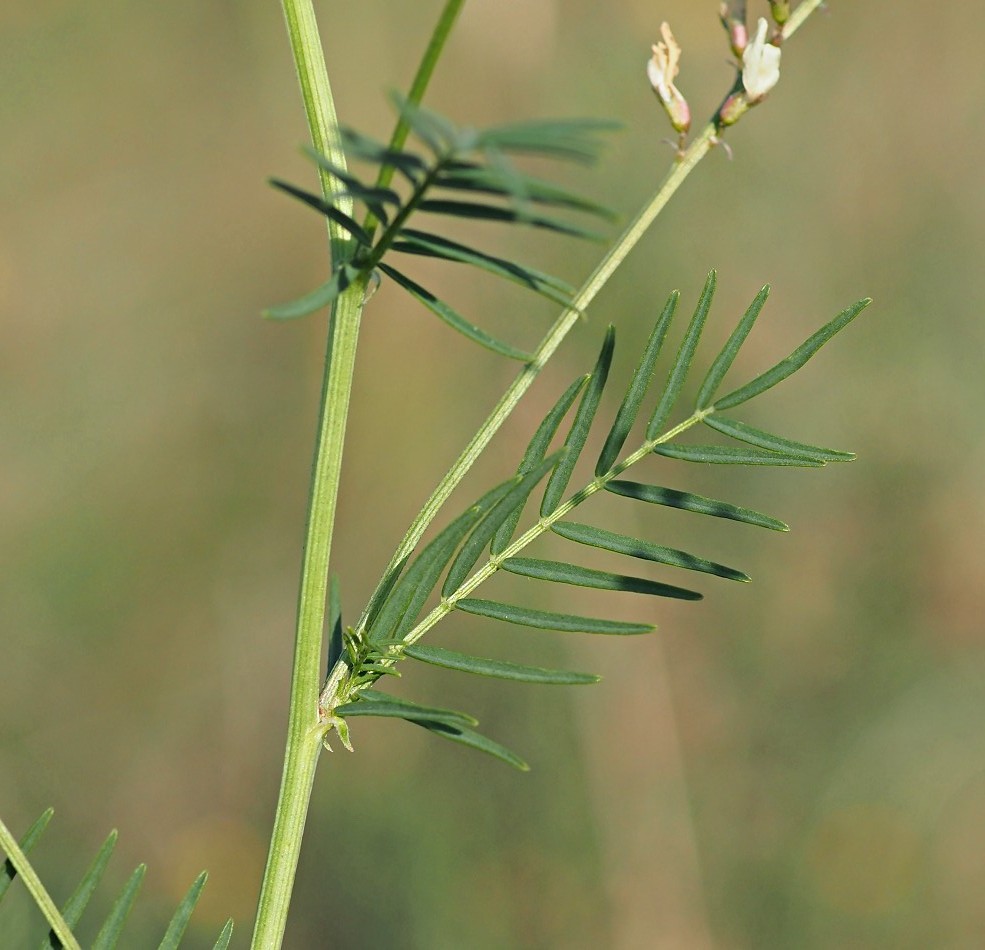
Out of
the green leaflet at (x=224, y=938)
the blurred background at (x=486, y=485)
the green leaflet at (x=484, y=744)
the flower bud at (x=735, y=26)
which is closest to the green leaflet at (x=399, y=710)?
the green leaflet at (x=484, y=744)

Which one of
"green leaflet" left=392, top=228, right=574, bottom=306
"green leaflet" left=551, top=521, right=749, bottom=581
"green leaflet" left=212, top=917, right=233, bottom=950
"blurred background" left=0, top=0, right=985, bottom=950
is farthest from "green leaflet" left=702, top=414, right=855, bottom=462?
"blurred background" left=0, top=0, right=985, bottom=950

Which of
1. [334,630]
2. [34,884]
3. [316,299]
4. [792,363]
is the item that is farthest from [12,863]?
[792,363]

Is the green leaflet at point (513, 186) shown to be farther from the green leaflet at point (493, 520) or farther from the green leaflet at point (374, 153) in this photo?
the green leaflet at point (493, 520)

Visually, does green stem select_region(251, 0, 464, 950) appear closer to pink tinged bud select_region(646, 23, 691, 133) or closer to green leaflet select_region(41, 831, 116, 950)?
green leaflet select_region(41, 831, 116, 950)

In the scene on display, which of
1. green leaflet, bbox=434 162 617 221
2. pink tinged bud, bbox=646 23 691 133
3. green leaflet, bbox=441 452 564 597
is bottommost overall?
green leaflet, bbox=441 452 564 597

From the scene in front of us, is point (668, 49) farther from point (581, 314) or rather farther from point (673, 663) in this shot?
point (673, 663)

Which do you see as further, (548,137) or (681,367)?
(681,367)

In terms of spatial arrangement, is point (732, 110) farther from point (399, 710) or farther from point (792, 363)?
point (399, 710)
